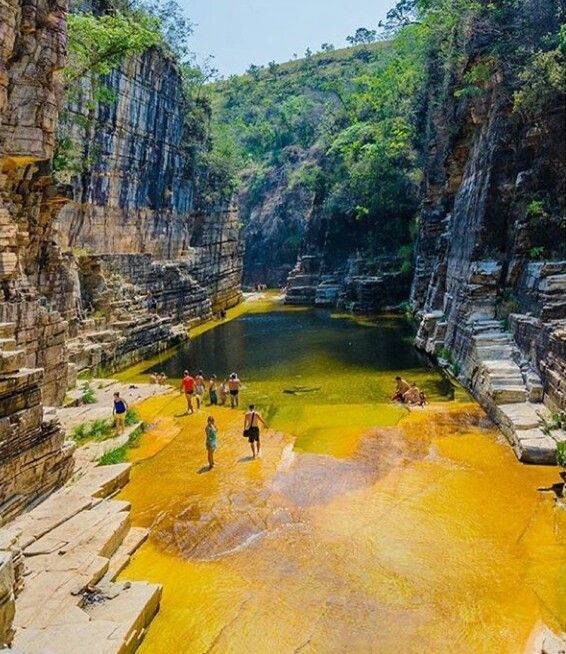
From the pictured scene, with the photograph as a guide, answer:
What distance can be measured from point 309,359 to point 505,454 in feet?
48.7

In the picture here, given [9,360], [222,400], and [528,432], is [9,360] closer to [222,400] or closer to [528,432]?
[222,400]

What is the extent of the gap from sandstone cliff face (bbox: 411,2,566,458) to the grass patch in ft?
32.2

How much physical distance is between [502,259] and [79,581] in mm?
19585

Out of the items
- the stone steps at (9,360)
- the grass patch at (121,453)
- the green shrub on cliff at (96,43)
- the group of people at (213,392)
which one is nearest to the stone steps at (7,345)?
the stone steps at (9,360)

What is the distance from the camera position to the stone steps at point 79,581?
6801 mm

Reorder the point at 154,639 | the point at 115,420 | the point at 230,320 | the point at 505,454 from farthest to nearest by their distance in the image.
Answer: the point at 230,320 → the point at 115,420 → the point at 505,454 → the point at 154,639

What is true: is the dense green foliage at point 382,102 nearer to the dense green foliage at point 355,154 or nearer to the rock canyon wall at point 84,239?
the dense green foliage at point 355,154

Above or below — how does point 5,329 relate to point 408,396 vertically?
above

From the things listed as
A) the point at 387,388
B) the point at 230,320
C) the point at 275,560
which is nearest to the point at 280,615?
the point at 275,560

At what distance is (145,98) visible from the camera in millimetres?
34156

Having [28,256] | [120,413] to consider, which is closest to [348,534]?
[120,413]

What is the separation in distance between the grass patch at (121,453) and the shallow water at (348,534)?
337 mm

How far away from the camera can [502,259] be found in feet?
73.0

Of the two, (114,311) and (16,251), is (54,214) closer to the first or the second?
(16,251)
